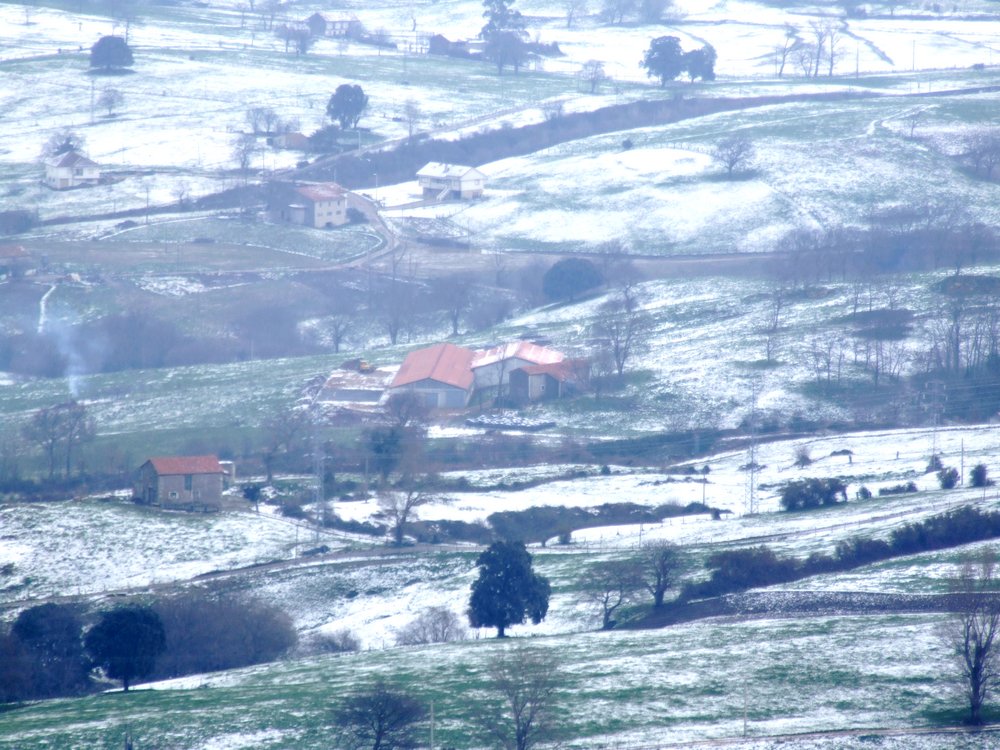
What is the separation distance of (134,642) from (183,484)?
1771 centimetres

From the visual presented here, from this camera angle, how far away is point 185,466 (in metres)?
62.9

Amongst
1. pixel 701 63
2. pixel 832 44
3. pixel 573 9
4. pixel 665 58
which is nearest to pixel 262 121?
pixel 665 58

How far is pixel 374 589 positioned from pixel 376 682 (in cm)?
1365

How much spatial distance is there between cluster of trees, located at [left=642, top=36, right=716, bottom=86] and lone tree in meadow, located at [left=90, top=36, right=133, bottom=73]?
4591 centimetres

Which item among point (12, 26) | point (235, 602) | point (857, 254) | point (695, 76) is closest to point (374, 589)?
point (235, 602)

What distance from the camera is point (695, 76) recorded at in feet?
464

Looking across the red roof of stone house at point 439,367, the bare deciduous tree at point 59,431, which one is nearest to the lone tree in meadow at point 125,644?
the bare deciduous tree at point 59,431

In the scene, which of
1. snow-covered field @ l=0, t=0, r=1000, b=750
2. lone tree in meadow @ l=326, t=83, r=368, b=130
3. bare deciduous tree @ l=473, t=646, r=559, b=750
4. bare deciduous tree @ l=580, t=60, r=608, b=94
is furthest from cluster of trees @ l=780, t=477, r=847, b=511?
bare deciduous tree @ l=580, t=60, r=608, b=94

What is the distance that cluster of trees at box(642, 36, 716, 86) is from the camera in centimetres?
13825

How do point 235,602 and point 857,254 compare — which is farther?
point 857,254

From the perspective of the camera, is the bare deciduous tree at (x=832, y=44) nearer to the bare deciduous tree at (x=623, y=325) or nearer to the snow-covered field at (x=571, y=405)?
the snow-covered field at (x=571, y=405)

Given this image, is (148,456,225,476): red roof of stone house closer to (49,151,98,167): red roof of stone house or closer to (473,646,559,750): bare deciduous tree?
(473,646,559,750): bare deciduous tree

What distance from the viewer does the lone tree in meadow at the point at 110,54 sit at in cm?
13962

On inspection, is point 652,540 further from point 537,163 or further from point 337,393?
point 537,163
